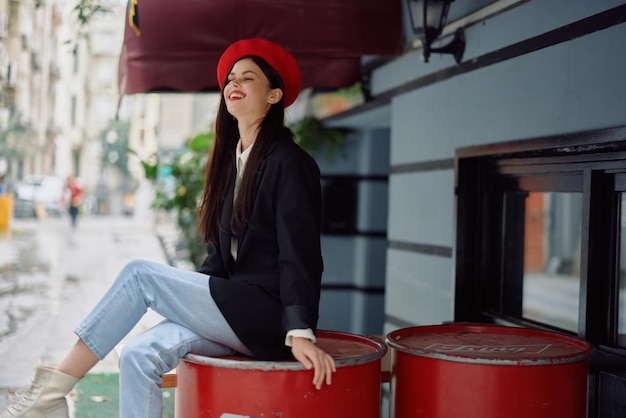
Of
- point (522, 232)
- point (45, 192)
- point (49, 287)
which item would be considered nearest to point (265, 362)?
point (522, 232)

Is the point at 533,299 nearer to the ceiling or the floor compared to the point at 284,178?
nearer to the floor

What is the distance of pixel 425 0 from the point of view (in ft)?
15.1

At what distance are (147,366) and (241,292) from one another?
404mm

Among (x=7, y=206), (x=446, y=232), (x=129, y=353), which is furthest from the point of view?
(x=7, y=206)

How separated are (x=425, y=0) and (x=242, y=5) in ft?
4.02

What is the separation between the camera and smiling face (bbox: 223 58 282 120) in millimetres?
3102

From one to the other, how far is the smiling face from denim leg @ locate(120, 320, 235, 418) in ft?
2.82

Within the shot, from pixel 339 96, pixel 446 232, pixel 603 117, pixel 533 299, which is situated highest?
pixel 339 96

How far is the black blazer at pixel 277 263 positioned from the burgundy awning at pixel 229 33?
2410 millimetres

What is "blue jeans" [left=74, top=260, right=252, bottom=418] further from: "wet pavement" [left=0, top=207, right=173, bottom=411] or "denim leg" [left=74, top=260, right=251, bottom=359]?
"wet pavement" [left=0, top=207, right=173, bottom=411]

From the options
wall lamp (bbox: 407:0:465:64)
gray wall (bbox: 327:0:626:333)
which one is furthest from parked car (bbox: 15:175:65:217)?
wall lamp (bbox: 407:0:465:64)

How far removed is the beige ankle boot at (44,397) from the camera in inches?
108

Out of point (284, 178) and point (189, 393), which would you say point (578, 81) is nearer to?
point (284, 178)

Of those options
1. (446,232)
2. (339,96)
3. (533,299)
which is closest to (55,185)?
(533,299)
